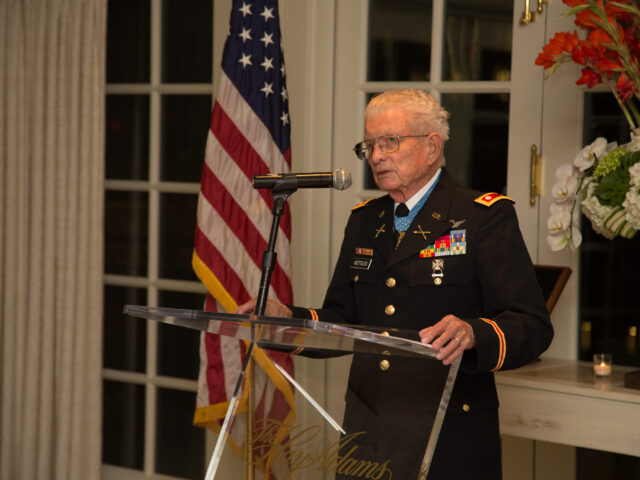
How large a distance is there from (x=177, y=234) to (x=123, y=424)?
0.90 m

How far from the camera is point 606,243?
258 centimetres

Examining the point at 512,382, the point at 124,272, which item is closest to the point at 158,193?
the point at 124,272

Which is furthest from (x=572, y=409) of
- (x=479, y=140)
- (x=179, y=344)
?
(x=179, y=344)

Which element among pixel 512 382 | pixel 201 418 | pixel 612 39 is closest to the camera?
pixel 612 39

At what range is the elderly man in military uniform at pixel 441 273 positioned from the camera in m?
1.51

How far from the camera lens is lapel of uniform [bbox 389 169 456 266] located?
5.52 ft

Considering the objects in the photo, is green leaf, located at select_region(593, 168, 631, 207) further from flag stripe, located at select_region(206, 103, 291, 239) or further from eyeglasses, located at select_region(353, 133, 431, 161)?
flag stripe, located at select_region(206, 103, 291, 239)

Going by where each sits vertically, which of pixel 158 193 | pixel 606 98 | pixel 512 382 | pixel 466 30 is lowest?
pixel 512 382

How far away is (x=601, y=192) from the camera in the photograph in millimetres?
→ 2139

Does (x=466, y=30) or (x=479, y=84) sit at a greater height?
(x=466, y=30)

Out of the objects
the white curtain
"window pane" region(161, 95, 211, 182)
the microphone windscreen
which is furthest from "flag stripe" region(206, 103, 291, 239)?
the microphone windscreen

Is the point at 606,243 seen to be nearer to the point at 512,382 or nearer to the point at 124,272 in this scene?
the point at 512,382

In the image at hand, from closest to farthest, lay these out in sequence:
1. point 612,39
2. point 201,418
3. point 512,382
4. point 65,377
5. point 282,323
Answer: point 282,323 → point 612,39 → point 512,382 → point 201,418 → point 65,377

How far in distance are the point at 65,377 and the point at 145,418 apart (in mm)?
402
